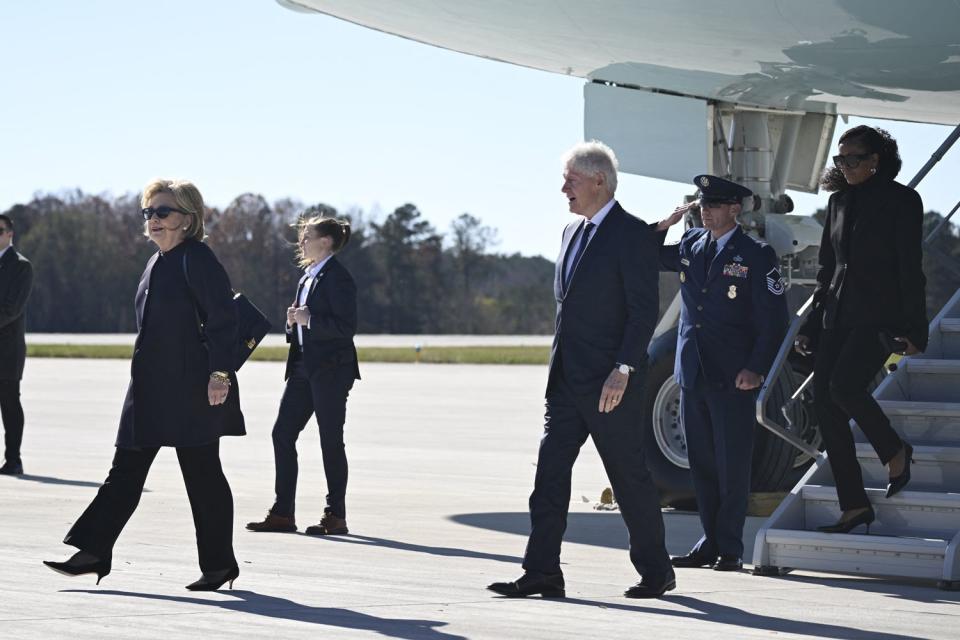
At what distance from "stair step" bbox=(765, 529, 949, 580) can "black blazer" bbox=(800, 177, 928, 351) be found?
88cm

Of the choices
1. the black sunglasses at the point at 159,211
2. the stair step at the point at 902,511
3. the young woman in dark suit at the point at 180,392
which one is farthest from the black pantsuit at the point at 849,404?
the black sunglasses at the point at 159,211

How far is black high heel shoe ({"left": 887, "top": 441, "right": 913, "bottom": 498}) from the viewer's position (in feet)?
24.4

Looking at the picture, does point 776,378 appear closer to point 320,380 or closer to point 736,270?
point 736,270

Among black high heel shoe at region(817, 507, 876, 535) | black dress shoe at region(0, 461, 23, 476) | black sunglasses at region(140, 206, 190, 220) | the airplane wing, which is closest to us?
black sunglasses at region(140, 206, 190, 220)

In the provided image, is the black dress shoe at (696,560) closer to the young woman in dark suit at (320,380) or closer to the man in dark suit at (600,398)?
the man in dark suit at (600,398)

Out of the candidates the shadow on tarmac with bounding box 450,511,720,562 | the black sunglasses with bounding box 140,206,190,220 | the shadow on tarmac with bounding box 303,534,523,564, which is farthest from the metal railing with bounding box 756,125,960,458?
the black sunglasses with bounding box 140,206,190,220

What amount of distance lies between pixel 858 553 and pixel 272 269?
297ft

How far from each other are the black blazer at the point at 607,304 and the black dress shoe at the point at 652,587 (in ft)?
2.60

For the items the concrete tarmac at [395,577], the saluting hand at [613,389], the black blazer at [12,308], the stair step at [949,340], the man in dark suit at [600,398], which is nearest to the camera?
the concrete tarmac at [395,577]

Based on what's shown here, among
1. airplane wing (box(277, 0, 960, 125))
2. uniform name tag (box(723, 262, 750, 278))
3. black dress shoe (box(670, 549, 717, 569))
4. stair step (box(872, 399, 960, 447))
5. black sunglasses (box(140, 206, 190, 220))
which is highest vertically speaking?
airplane wing (box(277, 0, 960, 125))

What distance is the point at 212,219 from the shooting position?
9706cm

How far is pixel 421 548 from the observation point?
27.5 feet

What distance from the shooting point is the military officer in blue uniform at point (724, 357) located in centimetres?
768

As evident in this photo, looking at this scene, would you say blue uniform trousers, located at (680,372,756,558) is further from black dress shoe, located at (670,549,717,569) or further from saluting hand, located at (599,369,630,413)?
saluting hand, located at (599,369,630,413)
